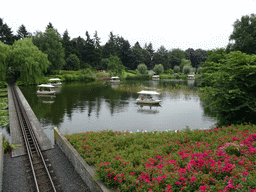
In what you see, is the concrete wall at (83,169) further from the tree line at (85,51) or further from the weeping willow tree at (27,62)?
the tree line at (85,51)

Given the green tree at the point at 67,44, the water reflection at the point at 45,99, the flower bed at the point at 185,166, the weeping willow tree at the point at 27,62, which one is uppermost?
the green tree at the point at 67,44

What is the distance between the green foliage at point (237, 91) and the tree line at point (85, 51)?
62899 mm

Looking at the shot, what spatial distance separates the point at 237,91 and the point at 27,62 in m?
50.0

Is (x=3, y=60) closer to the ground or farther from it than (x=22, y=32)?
closer to the ground

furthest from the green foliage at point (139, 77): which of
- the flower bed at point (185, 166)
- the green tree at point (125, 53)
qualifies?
the flower bed at point (185, 166)

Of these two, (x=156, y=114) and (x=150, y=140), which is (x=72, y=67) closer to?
(x=156, y=114)

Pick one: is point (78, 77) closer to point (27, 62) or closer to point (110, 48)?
point (27, 62)

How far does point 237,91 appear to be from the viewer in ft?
37.2

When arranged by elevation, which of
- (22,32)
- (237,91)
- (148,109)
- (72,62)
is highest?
(22,32)

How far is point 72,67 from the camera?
88000 millimetres

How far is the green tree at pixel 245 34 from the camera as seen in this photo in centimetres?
3716

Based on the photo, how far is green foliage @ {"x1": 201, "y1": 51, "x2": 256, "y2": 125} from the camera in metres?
11.2

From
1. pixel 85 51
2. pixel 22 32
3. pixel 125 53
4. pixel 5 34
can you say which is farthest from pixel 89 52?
pixel 5 34

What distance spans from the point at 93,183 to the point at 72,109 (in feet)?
66.0
